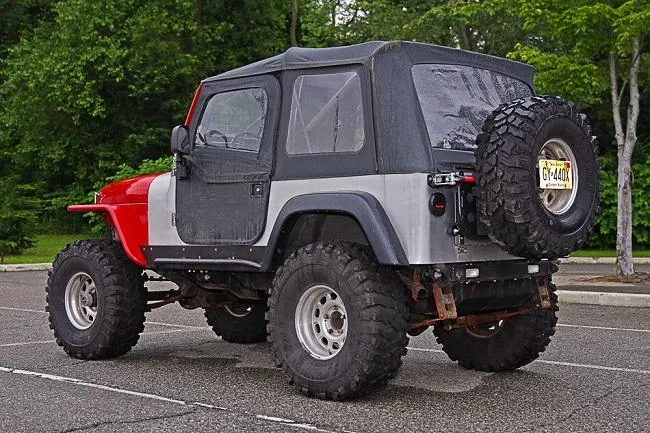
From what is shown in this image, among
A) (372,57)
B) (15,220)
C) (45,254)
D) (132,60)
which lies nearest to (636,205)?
(45,254)

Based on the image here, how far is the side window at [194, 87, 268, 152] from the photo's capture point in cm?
699

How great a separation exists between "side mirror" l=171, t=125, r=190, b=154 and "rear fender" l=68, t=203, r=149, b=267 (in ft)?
2.39

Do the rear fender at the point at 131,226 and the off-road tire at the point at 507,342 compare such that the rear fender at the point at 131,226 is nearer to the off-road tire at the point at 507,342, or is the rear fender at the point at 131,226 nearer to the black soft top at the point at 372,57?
the black soft top at the point at 372,57

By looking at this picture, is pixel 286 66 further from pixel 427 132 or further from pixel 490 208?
pixel 490 208

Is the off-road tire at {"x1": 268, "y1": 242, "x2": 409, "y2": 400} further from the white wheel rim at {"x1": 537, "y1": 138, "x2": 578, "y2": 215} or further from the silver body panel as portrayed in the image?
the white wheel rim at {"x1": 537, "y1": 138, "x2": 578, "y2": 215}

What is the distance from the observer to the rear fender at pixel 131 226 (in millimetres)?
7828

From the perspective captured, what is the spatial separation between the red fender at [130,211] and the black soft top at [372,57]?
1.27m

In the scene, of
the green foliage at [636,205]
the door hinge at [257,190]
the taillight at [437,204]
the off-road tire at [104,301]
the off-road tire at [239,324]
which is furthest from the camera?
the green foliage at [636,205]

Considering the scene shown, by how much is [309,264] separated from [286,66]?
1.52 metres

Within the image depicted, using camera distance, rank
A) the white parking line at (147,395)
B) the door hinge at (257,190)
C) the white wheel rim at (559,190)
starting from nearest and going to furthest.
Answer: the white parking line at (147,395) → the white wheel rim at (559,190) → the door hinge at (257,190)

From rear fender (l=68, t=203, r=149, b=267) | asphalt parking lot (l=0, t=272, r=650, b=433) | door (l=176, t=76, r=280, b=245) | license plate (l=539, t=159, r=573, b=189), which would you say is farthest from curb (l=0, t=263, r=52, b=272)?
license plate (l=539, t=159, r=573, b=189)

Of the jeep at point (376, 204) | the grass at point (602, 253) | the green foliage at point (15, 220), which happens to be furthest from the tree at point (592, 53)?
the green foliage at point (15, 220)

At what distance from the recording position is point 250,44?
1478 inches

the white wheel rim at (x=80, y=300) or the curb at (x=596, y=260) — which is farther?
the curb at (x=596, y=260)
